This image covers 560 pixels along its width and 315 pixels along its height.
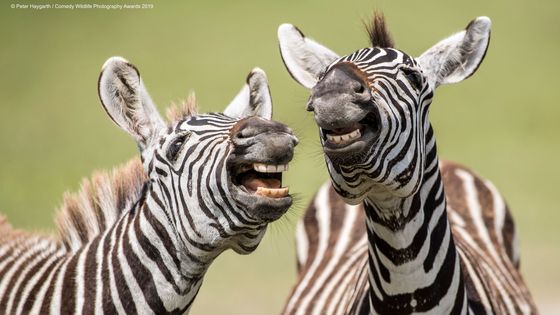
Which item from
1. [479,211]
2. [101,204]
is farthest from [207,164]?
[479,211]

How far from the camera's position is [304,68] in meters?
7.48

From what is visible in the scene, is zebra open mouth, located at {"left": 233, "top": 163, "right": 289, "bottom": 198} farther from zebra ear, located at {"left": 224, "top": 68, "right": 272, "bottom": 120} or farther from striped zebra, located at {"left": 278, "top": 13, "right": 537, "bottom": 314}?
zebra ear, located at {"left": 224, "top": 68, "right": 272, "bottom": 120}

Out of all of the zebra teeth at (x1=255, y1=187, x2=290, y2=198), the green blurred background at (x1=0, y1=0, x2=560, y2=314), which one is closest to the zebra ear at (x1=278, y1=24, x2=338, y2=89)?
the zebra teeth at (x1=255, y1=187, x2=290, y2=198)

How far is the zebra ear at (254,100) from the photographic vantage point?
281 inches

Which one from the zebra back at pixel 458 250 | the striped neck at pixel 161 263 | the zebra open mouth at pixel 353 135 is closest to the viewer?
the zebra open mouth at pixel 353 135

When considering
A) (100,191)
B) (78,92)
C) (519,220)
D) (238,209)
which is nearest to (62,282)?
(100,191)

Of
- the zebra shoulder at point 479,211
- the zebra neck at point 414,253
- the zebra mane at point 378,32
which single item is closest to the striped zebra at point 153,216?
the zebra neck at point 414,253

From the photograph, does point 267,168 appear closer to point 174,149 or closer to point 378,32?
point 174,149

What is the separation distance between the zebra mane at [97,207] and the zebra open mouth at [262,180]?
870 millimetres

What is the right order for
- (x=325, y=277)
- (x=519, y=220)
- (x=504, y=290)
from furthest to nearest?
1. (x=519, y=220)
2. (x=325, y=277)
3. (x=504, y=290)

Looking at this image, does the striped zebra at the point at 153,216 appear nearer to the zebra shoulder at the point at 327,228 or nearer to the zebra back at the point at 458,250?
the zebra back at the point at 458,250

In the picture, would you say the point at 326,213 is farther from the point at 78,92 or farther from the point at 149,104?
the point at 78,92

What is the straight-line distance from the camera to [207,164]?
6.28 m

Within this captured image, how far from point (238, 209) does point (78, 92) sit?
20046 millimetres
